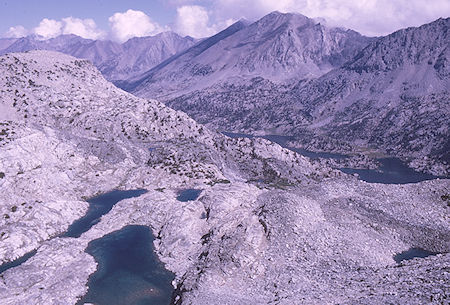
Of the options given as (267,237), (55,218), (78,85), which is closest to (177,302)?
(267,237)

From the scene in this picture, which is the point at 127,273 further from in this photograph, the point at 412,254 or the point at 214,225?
the point at 412,254

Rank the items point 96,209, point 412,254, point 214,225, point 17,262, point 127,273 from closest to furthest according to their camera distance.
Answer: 1. point 412,254
2. point 127,273
3. point 17,262
4. point 214,225
5. point 96,209

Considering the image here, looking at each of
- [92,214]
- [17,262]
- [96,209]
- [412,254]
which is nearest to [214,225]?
[92,214]

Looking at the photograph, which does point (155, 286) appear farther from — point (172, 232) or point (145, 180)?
point (145, 180)

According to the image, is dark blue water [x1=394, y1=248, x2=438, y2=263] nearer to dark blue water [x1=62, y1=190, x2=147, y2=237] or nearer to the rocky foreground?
the rocky foreground

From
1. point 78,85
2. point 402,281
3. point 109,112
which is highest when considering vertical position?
point 78,85

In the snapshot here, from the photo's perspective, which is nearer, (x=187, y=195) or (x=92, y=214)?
(x=92, y=214)

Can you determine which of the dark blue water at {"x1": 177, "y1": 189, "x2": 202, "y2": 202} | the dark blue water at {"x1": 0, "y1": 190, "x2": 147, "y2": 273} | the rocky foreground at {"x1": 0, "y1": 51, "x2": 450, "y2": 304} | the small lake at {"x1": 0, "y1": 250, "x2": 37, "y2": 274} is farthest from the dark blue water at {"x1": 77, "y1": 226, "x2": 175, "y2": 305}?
the dark blue water at {"x1": 177, "y1": 189, "x2": 202, "y2": 202}
